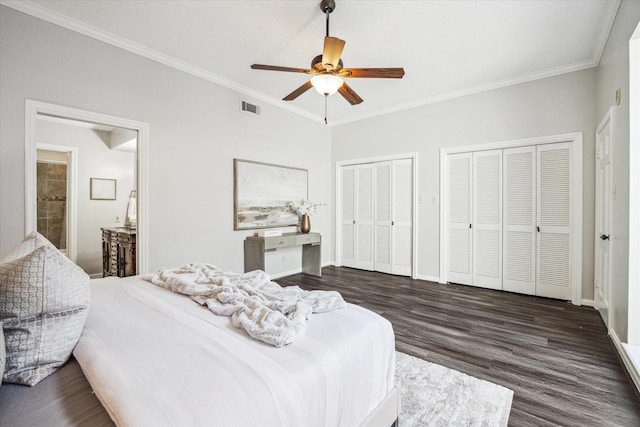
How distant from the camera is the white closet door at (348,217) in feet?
18.4

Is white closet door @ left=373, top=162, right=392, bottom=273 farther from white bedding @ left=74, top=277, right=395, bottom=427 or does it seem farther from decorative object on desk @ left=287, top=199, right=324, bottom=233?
white bedding @ left=74, top=277, right=395, bottom=427

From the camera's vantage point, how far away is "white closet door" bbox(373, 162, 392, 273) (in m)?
5.12

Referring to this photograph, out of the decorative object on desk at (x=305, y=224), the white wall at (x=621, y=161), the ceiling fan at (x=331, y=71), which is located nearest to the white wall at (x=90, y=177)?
the decorative object on desk at (x=305, y=224)

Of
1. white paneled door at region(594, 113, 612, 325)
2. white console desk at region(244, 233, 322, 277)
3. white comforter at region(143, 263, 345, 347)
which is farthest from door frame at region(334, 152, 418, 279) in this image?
white comforter at region(143, 263, 345, 347)

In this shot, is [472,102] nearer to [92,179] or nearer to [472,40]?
[472,40]

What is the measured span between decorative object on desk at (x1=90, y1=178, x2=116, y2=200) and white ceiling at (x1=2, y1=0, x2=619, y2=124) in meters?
2.88

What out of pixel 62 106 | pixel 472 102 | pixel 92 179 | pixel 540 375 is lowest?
pixel 540 375

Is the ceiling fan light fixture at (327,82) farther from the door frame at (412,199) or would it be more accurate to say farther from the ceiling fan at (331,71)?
the door frame at (412,199)

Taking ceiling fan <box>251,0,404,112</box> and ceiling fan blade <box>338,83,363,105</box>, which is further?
ceiling fan blade <box>338,83,363,105</box>

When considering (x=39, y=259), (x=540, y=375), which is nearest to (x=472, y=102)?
(x=540, y=375)

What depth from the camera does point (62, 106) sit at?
2654mm

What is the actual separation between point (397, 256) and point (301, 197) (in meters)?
2.02

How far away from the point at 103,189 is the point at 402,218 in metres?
5.31

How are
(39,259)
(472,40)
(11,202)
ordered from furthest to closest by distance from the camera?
(472,40)
(11,202)
(39,259)
